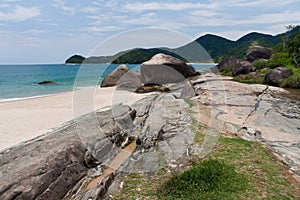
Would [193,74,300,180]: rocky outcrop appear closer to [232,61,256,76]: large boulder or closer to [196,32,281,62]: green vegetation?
[232,61,256,76]: large boulder

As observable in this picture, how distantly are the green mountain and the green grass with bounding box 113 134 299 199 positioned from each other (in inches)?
141

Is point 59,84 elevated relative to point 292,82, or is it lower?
lower

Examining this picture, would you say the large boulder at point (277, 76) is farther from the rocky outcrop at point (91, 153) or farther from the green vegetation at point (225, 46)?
the green vegetation at point (225, 46)

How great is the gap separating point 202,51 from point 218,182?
4.79 m

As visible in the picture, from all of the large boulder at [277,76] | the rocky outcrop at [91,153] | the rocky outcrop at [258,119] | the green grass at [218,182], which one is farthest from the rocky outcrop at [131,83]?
the green grass at [218,182]

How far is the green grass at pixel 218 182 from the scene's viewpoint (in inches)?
144

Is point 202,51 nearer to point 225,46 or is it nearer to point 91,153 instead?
point 91,153

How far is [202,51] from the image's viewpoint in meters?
7.61

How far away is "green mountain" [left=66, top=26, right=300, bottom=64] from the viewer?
7344 millimetres

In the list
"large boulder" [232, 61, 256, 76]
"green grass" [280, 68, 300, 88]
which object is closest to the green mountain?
"large boulder" [232, 61, 256, 76]

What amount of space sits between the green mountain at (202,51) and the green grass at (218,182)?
11.7ft

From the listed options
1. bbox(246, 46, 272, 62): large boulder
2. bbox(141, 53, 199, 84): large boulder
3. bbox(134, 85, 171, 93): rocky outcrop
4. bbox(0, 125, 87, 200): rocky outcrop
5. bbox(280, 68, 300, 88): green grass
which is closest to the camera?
bbox(0, 125, 87, 200): rocky outcrop

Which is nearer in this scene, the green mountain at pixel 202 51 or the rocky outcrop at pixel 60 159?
the rocky outcrop at pixel 60 159

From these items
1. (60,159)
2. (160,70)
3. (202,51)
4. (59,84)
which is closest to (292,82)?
(160,70)
